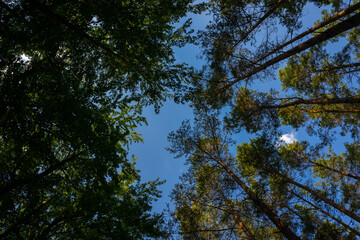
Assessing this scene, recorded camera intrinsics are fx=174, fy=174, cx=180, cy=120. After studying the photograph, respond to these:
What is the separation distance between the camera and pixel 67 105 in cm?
398

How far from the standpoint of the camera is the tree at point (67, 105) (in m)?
3.80

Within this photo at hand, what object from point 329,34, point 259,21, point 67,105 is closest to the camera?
point 67,105

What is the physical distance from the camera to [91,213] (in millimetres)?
4672

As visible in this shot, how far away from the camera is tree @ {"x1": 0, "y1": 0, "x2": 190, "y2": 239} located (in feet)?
12.5

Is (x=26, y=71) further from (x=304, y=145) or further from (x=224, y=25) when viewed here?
(x=304, y=145)

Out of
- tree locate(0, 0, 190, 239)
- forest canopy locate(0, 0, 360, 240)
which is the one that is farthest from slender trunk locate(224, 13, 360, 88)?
tree locate(0, 0, 190, 239)

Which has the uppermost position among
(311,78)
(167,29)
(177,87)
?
(311,78)

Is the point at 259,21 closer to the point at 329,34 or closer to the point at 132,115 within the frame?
the point at 329,34

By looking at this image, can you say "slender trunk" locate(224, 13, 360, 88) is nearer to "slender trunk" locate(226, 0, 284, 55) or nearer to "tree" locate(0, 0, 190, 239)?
"slender trunk" locate(226, 0, 284, 55)

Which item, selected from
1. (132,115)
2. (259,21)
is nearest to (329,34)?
(259,21)

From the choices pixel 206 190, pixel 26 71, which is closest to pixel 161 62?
pixel 26 71

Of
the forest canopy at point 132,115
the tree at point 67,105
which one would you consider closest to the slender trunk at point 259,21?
the forest canopy at point 132,115

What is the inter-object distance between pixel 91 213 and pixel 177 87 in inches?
181

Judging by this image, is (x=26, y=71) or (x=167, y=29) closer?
(x=26, y=71)
